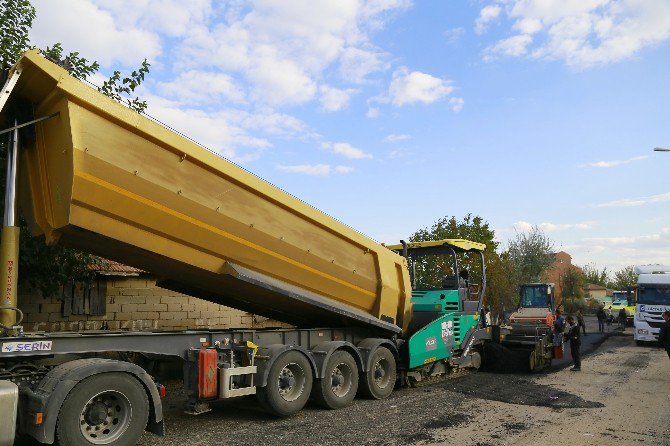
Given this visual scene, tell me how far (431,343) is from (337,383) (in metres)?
2.41

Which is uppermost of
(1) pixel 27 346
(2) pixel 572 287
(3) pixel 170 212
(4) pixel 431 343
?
(3) pixel 170 212

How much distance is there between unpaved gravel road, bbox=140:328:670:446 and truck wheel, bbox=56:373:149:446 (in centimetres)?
67

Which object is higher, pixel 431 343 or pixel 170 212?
pixel 170 212

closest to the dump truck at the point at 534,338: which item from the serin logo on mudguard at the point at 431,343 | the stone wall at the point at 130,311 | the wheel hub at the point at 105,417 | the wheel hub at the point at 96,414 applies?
the serin logo on mudguard at the point at 431,343

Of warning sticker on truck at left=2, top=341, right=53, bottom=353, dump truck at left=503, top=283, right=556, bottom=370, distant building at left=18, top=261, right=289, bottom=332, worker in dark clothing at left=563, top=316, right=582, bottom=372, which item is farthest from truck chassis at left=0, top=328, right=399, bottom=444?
worker in dark clothing at left=563, top=316, right=582, bottom=372

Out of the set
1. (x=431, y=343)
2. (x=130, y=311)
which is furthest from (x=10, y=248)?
(x=431, y=343)

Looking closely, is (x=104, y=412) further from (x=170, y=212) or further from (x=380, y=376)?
(x=380, y=376)

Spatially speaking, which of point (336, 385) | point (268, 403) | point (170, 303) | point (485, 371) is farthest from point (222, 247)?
point (485, 371)

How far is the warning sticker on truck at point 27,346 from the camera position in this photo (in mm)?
5387

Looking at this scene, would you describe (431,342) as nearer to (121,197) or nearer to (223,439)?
(223,439)

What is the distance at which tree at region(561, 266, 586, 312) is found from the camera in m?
50.9

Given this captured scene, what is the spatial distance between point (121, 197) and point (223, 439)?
10.3ft

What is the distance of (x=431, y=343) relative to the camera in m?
9.99

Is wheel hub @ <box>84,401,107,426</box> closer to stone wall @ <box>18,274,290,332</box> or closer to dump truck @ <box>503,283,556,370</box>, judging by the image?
stone wall @ <box>18,274,290,332</box>
